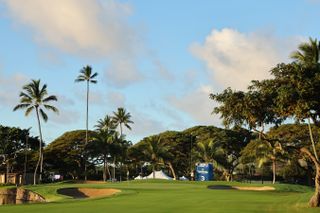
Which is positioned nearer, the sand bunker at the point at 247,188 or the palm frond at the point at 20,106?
the sand bunker at the point at 247,188

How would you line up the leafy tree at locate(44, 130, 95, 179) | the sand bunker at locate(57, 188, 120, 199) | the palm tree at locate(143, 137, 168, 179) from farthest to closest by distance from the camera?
the leafy tree at locate(44, 130, 95, 179) → the palm tree at locate(143, 137, 168, 179) → the sand bunker at locate(57, 188, 120, 199)

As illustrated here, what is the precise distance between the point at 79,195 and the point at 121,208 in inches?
994

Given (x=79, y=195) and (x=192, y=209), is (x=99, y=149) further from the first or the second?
(x=192, y=209)

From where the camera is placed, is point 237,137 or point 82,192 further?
point 237,137

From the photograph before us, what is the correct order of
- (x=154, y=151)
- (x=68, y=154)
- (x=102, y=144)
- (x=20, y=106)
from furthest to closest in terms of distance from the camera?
(x=68, y=154) < (x=154, y=151) < (x=102, y=144) < (x=20, y=106)

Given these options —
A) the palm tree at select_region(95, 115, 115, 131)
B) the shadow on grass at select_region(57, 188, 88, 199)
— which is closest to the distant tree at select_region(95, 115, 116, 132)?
the palm tree at select_region(95, 115, 115, 131)

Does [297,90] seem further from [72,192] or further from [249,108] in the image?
[72,192]

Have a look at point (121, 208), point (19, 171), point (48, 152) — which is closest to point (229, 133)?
point (48, 152)

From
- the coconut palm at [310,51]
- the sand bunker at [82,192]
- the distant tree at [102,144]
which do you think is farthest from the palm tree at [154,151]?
the coconut palm at [310,51]

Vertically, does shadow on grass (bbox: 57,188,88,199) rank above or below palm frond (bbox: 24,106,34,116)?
below

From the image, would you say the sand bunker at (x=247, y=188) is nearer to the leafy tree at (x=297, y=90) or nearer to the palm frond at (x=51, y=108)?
the leafy tree at (x=297, y=90)

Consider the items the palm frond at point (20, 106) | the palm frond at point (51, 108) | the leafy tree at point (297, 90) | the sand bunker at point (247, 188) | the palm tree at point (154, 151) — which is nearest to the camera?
the leafy tree at point (297, 90)

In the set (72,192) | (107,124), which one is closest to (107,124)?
(107,124)

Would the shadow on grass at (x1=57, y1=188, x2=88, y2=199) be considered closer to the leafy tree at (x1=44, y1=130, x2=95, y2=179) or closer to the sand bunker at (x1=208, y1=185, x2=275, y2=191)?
the sand bunker at (x1=208, y1=185, x2=275, y2=191)
